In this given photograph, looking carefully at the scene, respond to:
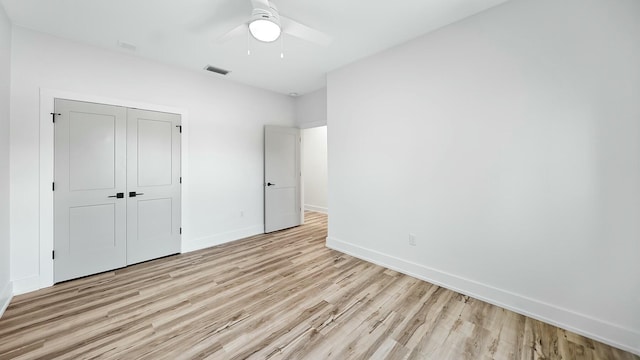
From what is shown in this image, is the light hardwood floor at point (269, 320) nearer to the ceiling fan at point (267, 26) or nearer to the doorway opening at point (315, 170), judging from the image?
the ceiling fan at point (267, 26)

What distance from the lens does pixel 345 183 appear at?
360cm

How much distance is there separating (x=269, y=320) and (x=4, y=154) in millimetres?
3034

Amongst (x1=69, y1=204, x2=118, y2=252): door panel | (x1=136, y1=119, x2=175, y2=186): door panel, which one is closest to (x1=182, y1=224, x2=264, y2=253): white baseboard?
(x1=69, y1=204, x2=118, y2=252): door panel

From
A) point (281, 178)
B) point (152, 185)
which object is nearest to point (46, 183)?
point (152, 185)

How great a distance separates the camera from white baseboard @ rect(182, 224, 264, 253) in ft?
12.1

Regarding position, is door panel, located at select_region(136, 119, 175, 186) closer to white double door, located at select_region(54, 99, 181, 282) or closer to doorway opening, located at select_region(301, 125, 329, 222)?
white double door, located at select_region(54, 99, 181, 282)

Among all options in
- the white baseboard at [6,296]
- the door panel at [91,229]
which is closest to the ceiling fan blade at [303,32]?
the door panel at [91,229]

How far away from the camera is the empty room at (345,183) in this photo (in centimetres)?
178

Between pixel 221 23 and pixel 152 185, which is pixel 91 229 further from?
pixel 221 23

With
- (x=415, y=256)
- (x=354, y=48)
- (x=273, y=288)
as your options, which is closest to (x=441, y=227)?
(x=415, y=256)

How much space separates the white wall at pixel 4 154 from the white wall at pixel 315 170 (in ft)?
17.0

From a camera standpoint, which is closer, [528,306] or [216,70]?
[528,306]

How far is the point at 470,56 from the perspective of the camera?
239 centimetres

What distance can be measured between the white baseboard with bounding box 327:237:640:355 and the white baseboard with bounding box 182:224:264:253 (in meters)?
2.43
